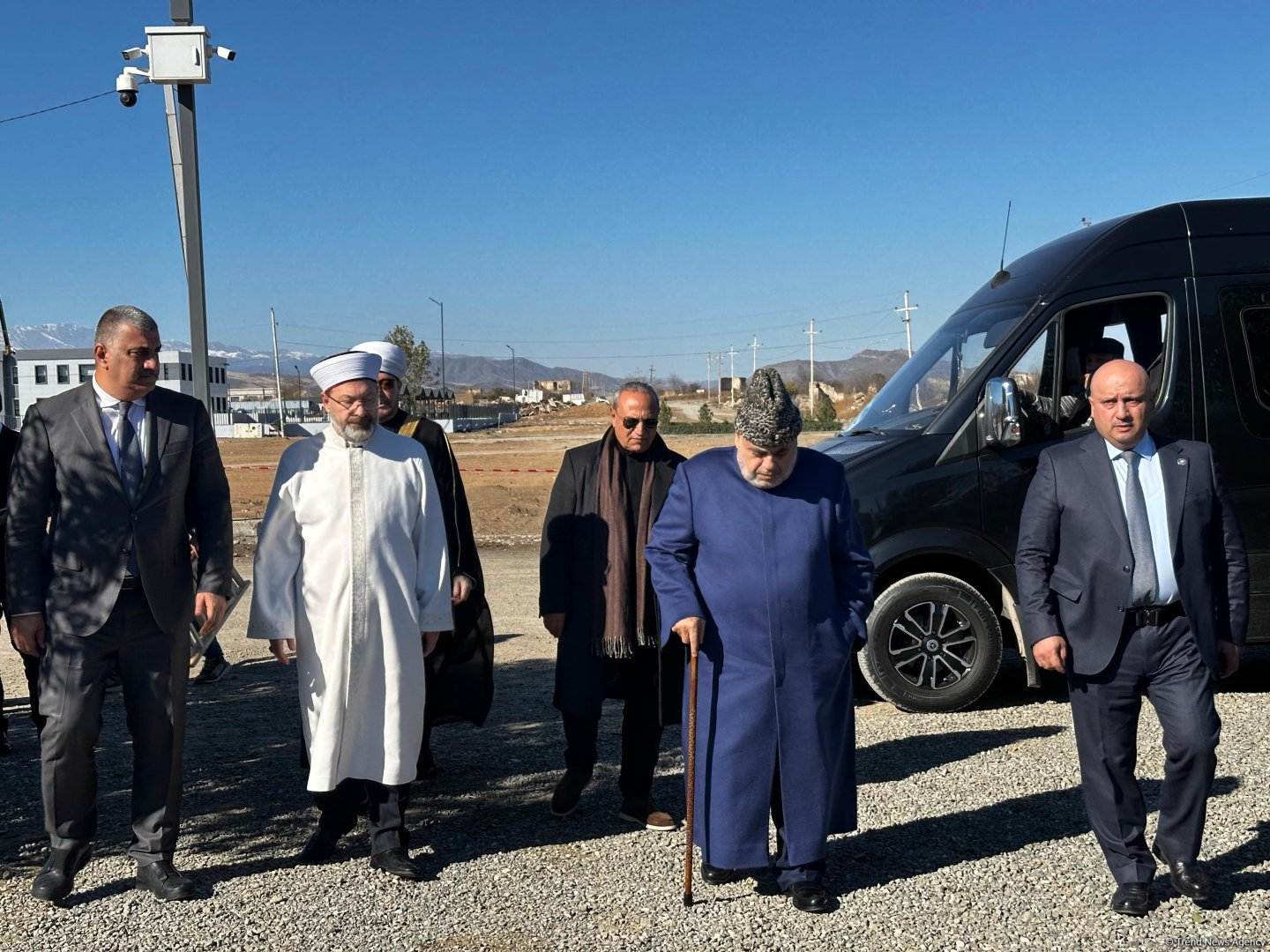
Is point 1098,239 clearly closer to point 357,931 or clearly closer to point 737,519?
point 737,519

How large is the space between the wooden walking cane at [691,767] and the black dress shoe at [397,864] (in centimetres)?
105

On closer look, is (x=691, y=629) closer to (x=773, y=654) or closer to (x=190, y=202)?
(x=773, y=654)

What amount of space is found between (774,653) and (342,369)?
1979mm

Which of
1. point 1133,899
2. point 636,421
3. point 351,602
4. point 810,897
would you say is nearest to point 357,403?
point 351,602

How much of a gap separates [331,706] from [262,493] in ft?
71.0

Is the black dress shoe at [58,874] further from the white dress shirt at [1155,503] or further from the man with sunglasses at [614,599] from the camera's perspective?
the white dress shirt at [1155,503]

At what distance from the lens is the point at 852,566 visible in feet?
15.3

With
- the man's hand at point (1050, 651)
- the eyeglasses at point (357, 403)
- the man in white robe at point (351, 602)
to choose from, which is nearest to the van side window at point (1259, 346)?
the man's hand at point (1050, 651)

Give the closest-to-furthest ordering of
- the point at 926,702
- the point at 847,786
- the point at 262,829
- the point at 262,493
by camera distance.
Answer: the point at 847,786, the point at 262,829, the point at 926,702, the point at 262,493

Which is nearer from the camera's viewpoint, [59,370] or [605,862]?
[605,862]

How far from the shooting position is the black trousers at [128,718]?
180 inches

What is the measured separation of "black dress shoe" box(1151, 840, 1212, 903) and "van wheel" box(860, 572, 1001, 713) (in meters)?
3.01

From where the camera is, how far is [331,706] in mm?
4805

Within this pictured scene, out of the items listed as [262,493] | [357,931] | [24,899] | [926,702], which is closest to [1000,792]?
[926,702]
